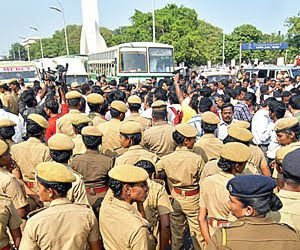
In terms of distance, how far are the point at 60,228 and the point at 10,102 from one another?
19.9 feet

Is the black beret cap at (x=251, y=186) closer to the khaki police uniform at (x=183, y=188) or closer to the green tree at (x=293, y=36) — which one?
the khaki police uniform at (x=183, y=188)

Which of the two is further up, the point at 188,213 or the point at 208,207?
the point at 208,207

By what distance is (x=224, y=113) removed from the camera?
5191mm

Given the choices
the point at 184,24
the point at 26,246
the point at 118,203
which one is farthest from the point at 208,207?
the point at 184,24

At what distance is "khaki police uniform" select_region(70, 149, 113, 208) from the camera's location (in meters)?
3.63

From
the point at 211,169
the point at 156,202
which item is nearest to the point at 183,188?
the point at 211,169

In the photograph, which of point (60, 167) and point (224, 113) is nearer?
point (60, 167)

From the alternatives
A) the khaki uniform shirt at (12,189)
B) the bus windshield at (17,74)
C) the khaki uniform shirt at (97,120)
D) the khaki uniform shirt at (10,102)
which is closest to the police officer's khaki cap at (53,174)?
the khaki uniform shirt at (12,189)

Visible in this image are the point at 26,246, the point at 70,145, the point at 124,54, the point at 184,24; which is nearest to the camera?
the point at 26,246

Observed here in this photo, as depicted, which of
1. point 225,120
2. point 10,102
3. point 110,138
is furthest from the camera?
point 10,102

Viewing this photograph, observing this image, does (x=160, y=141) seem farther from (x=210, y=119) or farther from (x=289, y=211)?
(x=289, y=211)

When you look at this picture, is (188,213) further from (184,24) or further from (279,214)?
(184,24)

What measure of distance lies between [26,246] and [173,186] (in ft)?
6.26

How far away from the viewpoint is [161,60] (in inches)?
603
